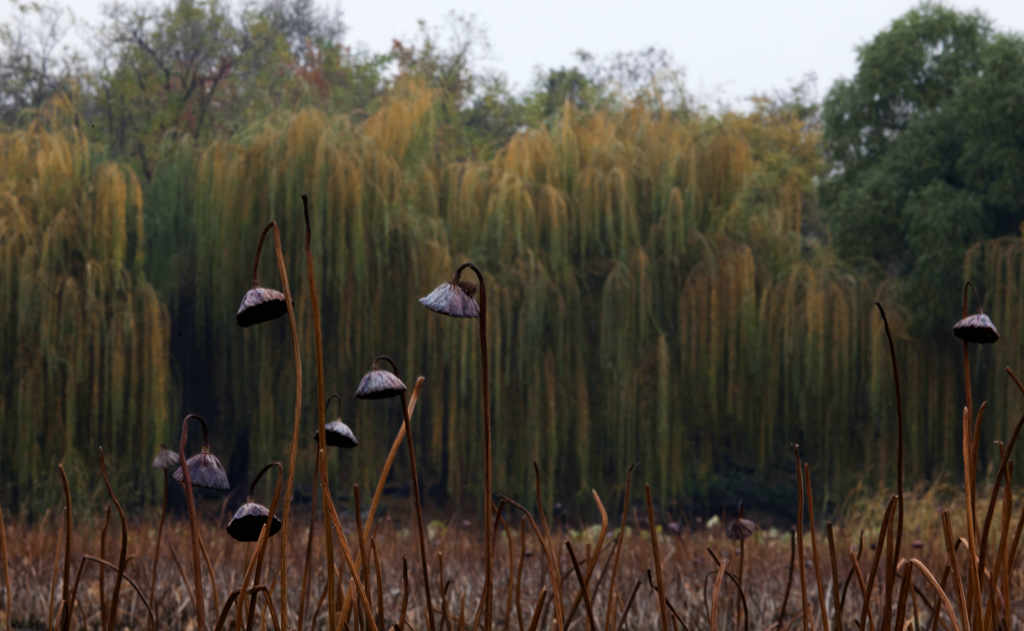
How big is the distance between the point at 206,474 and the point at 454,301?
0.52 meters

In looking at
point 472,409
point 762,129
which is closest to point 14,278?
point 472,409

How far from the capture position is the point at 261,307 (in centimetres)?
120

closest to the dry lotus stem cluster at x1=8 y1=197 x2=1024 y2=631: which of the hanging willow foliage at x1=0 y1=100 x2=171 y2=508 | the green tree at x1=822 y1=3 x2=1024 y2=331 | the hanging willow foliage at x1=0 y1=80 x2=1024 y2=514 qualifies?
the hanging willow foliage at x1=0 y1=80 x2=1024 y2=514

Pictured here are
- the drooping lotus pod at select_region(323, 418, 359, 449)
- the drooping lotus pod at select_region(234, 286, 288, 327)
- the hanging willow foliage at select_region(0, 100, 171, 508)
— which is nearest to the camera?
the drooping lotus pod at select_region(234, 286, 288, 327)

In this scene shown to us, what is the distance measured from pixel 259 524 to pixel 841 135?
44.5 feet

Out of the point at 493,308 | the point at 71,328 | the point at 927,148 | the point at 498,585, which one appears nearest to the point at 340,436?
the point at 498,585

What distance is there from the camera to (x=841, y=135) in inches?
548

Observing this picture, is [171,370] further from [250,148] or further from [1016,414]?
[1016,414]

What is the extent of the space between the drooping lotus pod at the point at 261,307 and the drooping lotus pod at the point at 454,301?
0.19 metres

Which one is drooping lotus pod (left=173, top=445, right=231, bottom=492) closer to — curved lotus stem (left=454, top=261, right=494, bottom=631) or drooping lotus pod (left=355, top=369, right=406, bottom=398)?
drooping lotus pod (left=355, top=369, right=406, bottom=398)

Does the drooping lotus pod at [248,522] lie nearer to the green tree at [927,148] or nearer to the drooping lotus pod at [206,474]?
the drooping lotus pod at [206,474]

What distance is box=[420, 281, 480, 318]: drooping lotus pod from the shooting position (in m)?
1.31

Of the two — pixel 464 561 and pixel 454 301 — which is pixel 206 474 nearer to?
pixel 454 301

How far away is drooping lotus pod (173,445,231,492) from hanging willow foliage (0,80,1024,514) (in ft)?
27.4
